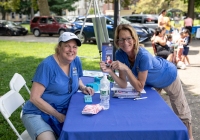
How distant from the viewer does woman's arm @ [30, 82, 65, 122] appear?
8.32 ft

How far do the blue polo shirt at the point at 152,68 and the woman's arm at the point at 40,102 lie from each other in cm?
95

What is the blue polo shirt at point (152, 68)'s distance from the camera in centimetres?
280

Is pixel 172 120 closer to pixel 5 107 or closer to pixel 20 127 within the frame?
pixel 5 107

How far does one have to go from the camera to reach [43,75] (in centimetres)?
252

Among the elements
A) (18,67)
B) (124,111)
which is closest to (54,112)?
(124,111)

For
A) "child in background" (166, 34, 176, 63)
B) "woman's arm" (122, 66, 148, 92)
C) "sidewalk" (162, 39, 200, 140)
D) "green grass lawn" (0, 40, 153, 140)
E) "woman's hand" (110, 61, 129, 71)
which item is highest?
"woman's hand" (110, 61, 129, 71)

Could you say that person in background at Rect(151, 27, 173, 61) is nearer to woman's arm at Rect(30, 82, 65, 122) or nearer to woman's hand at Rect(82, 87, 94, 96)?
woman's hand at Rect(82, 87, 94, 96)

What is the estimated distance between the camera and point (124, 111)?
240 cm

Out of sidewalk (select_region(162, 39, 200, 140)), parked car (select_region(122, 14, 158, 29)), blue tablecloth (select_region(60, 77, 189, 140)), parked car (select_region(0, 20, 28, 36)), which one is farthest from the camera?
parked car (select_region(0, 20, 28, 36))

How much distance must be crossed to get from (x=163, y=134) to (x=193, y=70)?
6756mm

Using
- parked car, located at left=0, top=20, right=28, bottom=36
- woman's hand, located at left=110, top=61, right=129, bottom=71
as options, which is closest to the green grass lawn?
woman's hand, located at left=110, top=61, right=129, bottom=71

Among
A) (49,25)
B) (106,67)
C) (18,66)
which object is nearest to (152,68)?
(106,67)

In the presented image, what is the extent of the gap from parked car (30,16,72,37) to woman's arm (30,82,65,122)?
1603cm

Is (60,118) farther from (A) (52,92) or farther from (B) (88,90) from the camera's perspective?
(B) (88,90)
